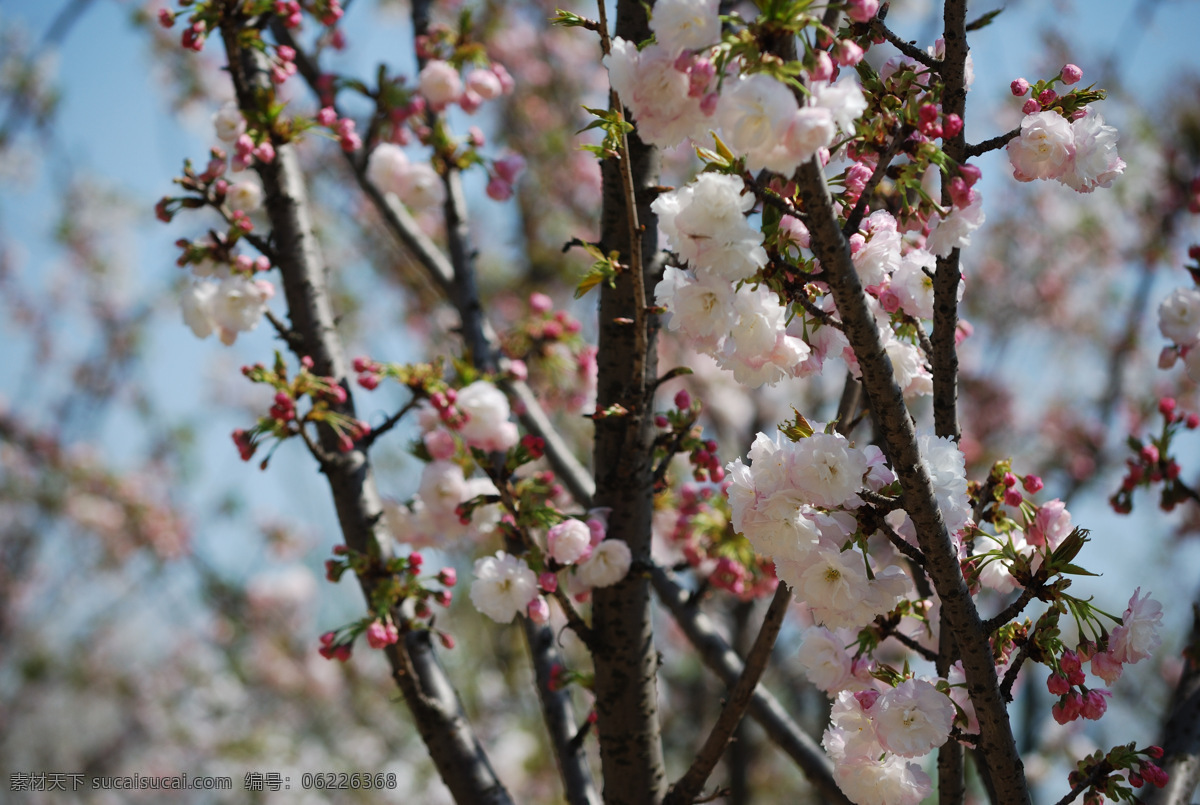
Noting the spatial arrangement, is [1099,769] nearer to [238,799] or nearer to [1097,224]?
[1097,224]

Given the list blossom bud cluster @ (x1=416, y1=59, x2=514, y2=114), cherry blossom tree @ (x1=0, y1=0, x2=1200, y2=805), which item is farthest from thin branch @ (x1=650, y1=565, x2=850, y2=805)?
blossom bud cluster @ (x1=416, y1=59, x2=514, y2=114)

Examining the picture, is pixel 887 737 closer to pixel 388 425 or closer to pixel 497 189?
pixel 388 425

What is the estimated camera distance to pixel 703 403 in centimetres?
241

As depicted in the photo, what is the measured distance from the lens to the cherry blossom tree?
42.8 inches

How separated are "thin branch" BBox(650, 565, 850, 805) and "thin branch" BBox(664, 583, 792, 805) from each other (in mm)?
284

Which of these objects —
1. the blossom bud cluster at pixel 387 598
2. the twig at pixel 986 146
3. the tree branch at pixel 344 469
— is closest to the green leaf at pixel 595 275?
the twig at pixel 986 146

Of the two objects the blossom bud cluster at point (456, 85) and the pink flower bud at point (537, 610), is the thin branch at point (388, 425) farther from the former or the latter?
the blossom bud cluster at point (456, 85)

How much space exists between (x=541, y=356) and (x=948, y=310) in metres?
1.61

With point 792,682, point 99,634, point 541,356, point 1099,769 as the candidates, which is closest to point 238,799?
point 99,634

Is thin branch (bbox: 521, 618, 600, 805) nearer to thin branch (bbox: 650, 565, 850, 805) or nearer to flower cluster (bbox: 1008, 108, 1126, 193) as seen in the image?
thin branch (bbox: 650, 565, 850, 805)

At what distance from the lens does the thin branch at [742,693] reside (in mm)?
1584

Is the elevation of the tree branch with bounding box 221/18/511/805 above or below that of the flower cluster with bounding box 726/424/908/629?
above

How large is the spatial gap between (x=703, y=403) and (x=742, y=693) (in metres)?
0.96

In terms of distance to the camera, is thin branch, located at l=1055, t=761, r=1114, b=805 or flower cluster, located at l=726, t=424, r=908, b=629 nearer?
flower cluster, located at l=726, t=424, r=908, b=629
